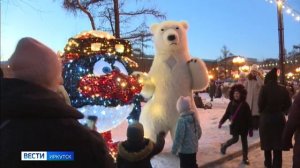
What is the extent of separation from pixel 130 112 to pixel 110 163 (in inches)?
231

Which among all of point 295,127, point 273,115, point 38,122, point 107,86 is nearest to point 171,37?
point 107,86

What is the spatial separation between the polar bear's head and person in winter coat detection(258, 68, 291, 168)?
2.26m

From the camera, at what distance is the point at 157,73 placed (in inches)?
375

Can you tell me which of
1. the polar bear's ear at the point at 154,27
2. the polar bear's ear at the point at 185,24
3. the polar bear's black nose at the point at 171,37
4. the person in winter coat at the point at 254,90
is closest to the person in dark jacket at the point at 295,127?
the polar bear's black nose at the point at 171,37

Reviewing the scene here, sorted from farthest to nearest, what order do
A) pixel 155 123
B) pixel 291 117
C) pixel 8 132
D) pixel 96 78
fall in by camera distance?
pixel 155 123
pixel 96 78
pixel 291 117
pixel 8 132

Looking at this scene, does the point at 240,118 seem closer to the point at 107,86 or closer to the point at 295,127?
Answer: the point at 107,86

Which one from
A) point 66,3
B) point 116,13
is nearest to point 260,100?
point 116,13

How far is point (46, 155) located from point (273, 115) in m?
6.54

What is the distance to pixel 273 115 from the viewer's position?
794cm

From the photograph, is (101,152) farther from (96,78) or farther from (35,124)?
(96,78)

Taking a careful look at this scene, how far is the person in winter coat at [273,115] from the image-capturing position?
25.9 ft

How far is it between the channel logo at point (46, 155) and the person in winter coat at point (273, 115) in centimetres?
642

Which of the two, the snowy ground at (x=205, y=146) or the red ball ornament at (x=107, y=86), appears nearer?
the red ball ornament at (x=107, y=86)

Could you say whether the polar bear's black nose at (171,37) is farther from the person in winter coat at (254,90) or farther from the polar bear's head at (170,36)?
the person in winter coat at (254,90)
